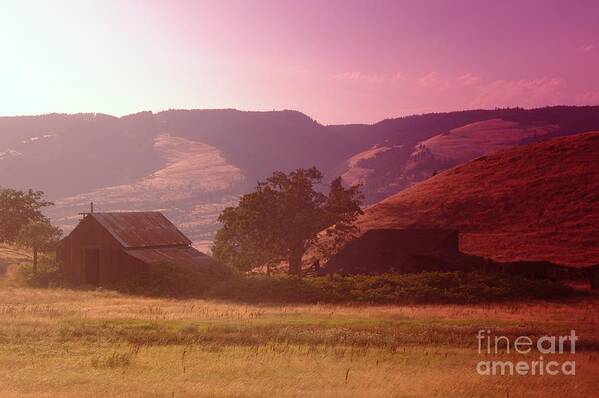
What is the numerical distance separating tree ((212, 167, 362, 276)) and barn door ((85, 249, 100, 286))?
39.5 ft

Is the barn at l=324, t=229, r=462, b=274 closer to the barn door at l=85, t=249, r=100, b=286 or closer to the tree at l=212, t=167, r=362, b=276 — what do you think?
the tree at l=212, t=167, r=362, b=276

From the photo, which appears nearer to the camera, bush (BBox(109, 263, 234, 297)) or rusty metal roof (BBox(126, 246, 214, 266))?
bush (BBox(109, 263, 234, 297))

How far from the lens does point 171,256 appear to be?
55.0m

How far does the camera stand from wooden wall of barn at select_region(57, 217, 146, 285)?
176ft

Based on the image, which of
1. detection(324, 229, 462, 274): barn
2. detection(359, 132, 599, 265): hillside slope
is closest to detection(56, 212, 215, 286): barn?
detection(324, 229, 462, 274): barn

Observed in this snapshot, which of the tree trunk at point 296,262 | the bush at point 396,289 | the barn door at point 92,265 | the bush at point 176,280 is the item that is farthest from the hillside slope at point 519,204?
the barn door at point 92,265

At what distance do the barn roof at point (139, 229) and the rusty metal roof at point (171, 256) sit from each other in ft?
2.36

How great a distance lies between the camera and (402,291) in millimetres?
41594

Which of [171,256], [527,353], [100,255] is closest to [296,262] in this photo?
[171,256]

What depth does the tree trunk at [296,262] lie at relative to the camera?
200 feet

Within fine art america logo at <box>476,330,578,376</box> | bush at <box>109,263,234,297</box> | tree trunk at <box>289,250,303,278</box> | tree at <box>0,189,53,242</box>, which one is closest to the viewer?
fine art america logo at <box>476,330,578,376</box>

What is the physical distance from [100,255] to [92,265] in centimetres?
152

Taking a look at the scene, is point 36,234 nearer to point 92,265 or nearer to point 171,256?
point 92,265

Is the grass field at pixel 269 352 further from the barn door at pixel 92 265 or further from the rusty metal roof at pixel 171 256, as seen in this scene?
the barn door at pixel 92 265
